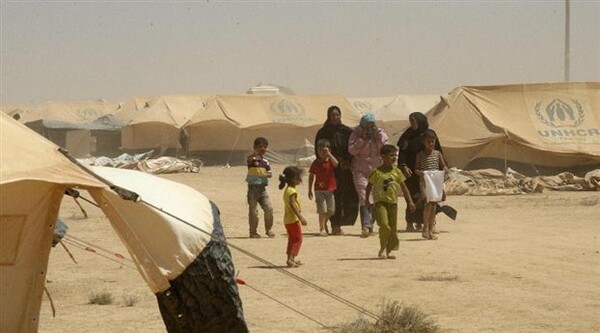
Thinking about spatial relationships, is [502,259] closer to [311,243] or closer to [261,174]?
[311,243]

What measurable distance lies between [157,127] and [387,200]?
27973mm

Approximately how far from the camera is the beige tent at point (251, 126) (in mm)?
35906

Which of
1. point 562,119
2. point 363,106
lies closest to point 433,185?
point 562,119

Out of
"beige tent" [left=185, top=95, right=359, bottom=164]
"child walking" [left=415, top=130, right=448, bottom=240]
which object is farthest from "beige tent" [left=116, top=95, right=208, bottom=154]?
"child walking" [left=415, top=130, right=448, bottom=240]

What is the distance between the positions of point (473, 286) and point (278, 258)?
3.05m

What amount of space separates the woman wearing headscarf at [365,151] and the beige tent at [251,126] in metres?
20.3

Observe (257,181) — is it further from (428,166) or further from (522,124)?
(522,124)

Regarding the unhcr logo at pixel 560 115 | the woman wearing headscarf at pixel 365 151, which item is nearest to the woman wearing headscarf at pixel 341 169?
the woman wearing headscarf at pixel 365 151

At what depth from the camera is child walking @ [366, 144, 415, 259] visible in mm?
12359

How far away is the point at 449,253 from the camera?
42.1 feet

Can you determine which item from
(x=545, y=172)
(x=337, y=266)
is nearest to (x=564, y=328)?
(x=337, y=266)

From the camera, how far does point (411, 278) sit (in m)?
10.8

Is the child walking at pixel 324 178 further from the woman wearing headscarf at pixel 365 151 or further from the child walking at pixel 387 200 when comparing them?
the child walking at pixel 387 200

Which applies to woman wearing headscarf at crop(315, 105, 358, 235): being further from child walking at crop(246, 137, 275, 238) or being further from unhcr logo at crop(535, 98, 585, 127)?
unhcr logo at crop(535, 98, 585, 127)
